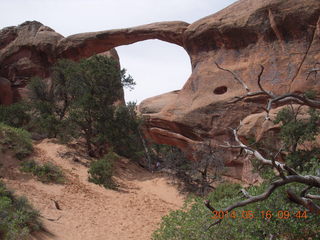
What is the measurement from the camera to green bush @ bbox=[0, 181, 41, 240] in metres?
6.87

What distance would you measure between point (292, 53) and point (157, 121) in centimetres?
596

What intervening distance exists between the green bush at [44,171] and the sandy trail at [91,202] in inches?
11.2

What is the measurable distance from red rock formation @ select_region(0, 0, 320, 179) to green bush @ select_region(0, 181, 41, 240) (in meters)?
7.41

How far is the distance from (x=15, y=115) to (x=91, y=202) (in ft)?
32.5

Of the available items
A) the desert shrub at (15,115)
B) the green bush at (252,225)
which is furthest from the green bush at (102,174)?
the green bush at (252,225)

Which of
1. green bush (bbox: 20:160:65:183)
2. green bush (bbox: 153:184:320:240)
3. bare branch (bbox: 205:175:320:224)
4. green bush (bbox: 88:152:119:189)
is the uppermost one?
bare branch (bbox: 205:175:320:224)

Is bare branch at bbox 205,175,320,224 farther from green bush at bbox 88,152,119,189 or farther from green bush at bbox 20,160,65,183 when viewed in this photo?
green bush at bbox 88,152,119,189

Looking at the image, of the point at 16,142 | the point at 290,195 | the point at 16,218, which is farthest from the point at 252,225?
the point at 16,142

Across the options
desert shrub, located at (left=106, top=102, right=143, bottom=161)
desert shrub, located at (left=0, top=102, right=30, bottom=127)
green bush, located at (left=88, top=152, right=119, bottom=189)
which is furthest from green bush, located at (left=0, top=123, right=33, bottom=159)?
desert shrub, located at (left=106, top=102, right=143, bottom=161)

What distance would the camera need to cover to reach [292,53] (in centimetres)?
1355

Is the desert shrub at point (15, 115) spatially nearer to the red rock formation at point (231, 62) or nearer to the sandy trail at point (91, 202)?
the sandy trail at point (91, 202)

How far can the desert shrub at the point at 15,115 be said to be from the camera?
752 inches
